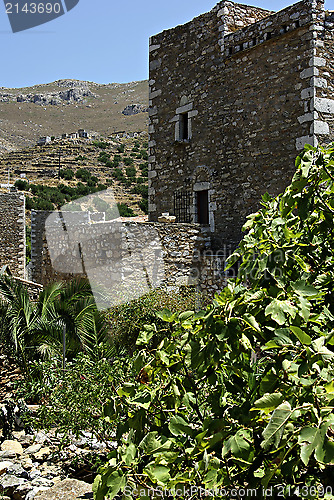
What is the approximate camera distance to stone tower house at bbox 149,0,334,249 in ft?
29.2

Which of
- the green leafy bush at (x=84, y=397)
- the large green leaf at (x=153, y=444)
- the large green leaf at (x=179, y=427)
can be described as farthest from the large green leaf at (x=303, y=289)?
the green leafy bush at (x=84, y=397)

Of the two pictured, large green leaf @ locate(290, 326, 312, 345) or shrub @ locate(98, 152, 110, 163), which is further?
shrub @ locate(98, 152, 110, 163)

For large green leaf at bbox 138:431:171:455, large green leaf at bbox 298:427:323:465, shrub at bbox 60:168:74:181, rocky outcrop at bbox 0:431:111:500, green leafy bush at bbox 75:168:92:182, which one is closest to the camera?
large green leaf at bbox 298:427:323:465

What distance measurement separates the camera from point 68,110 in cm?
7325

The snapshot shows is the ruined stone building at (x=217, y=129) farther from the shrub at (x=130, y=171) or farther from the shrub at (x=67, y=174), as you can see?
the shrub at (x=130, y=171)

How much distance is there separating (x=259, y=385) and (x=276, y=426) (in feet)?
1.26

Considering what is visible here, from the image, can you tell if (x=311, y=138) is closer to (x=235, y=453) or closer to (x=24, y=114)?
(x=235, y=453)

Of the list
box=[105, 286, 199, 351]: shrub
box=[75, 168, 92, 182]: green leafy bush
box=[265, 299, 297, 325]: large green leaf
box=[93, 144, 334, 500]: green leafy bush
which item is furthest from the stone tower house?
box=[75, 168, 92, 182]: green leafy bush

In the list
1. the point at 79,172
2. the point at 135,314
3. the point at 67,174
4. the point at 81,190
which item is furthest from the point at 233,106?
the point at 79,172

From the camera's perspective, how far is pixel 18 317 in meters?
7.13

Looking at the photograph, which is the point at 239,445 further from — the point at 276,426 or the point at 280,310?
the point at 280,310

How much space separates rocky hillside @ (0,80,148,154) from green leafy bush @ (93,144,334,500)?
5589 cm

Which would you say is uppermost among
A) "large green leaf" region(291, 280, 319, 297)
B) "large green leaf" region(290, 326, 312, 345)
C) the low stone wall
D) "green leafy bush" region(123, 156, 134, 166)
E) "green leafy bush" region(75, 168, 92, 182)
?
"green leafy bush" region(123, 156, 134, 166)

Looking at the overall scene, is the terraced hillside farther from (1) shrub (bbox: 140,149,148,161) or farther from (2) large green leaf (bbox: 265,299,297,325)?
(2) large green leaf (bbox: 265,299,297,325)
